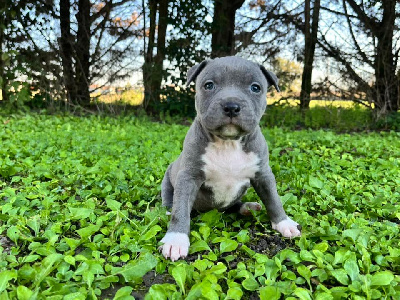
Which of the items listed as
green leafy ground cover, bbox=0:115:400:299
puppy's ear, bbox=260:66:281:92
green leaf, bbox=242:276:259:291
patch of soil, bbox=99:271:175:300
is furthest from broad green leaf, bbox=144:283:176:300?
puppy's ear, bbox=260:66:281:92

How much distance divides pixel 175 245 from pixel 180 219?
0.68ft

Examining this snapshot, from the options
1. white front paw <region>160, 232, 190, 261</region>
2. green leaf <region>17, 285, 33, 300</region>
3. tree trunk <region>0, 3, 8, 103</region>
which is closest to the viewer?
green leaf <region>17, 285, 33, 300</region>

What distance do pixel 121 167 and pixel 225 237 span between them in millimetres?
2071

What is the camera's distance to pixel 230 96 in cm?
227

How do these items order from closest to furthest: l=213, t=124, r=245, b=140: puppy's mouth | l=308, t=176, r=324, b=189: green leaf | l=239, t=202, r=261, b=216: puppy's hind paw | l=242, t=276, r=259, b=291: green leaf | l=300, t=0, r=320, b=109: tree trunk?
l=242, t=276, r=259, b=291: green leaf < l=213, t=124, r=245, b=140: puppy's mouth < l=239, t=202, r=261, b=216: puppy's hind paw < l=308, t=176, r=324, b=189: green leaf < l=300, t=0, r=320, b=109: tree trunk

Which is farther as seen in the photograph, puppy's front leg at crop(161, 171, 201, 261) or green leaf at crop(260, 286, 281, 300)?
puppy's front leg at crop(161, 171, 201, 261)

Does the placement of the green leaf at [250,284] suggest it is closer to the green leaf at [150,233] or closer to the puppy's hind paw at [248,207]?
the green leaf at [150,233]

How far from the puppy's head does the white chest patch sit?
17cm

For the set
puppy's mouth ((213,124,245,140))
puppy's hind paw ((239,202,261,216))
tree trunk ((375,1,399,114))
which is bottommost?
puppy's hind paw ((239,202,261,216))

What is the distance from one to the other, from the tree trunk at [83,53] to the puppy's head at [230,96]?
830cm

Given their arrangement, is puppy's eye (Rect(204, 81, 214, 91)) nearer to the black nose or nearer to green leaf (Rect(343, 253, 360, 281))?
the black nose

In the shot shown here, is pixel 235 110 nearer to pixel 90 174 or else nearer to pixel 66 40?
pixel 90 174

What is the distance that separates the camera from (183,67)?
10094mm

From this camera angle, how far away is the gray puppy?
2275 millimetres
